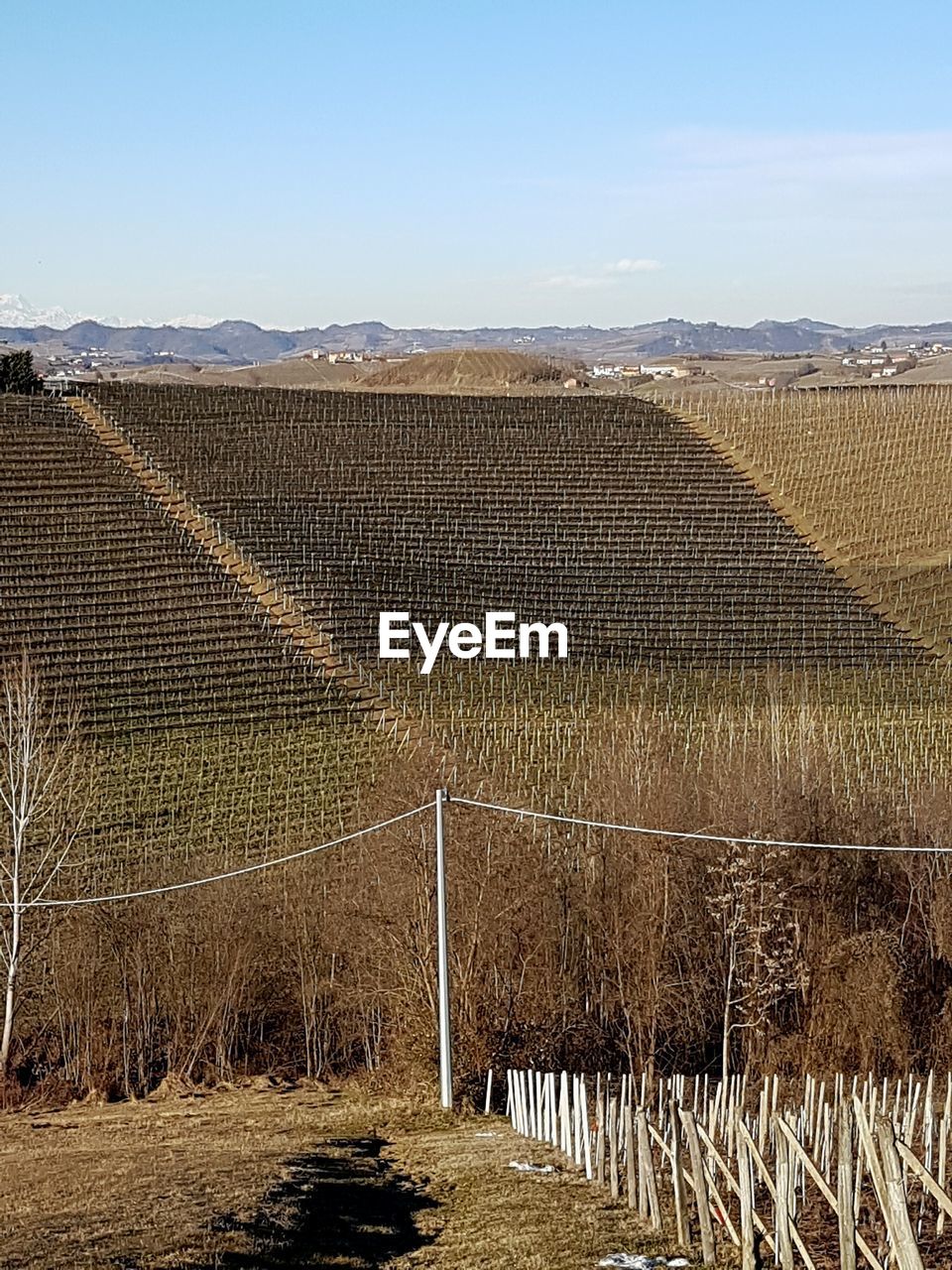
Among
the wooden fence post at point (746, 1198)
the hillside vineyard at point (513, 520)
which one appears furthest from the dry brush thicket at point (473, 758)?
the wooden fence post at point (746, 1198)

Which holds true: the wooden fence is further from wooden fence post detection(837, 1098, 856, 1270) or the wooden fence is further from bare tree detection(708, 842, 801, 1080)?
bare tree detection(708, 842, 801, 1080)

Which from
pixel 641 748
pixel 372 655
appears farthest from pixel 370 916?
pixel 372 655

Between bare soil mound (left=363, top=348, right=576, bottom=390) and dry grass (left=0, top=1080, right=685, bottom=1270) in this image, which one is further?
bare soil mound (left=363, top=348, right=576, bottom=390)

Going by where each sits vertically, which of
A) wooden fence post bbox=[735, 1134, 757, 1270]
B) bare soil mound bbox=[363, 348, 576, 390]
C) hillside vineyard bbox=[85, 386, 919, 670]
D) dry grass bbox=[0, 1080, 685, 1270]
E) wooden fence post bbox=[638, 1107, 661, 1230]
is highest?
bare soil mound bbox=[363, 348, 576, 390]

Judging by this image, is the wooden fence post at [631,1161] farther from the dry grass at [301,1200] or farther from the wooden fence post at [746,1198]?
the wooden fence post at [746,1198]

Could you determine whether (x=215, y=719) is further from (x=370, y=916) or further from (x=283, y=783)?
(x=370, y=916)

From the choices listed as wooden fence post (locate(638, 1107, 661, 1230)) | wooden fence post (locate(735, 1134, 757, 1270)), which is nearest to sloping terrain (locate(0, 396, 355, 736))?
wooden fence post (locate(638, 1107, 661, 1230))

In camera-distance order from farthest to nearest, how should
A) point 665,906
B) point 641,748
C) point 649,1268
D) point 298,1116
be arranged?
point 641,748 < point 665,906 < point 298,1116 < point 649,1268
